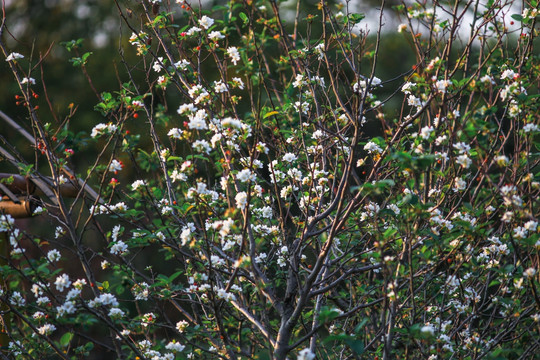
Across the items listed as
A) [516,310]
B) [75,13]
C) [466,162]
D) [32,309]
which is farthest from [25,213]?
[75,13]

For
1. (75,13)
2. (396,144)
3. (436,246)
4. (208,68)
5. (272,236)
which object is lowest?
(436,246)

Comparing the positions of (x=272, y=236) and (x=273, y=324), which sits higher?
(x=272, y=236)

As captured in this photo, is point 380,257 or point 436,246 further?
point 436,246

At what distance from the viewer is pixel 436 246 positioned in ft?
8.71

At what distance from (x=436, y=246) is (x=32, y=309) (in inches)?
72.9

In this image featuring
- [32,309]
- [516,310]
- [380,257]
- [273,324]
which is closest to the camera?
[380,257]

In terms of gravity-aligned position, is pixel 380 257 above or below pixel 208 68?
below

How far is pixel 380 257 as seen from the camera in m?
2.15

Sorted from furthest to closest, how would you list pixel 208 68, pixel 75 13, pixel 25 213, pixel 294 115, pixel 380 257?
pixel 75 13
pixel 208 68
pixel 294 115
pixel 25 213
pixel 380 257

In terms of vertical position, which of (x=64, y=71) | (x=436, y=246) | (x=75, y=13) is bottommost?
(x=436, y=246)

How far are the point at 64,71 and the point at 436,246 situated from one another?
7.35 metres

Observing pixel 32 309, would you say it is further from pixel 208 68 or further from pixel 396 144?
pixel 208 68

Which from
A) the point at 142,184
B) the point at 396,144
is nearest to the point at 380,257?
the point at 396,144

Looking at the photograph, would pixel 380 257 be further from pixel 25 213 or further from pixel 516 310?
pixel 25 213
